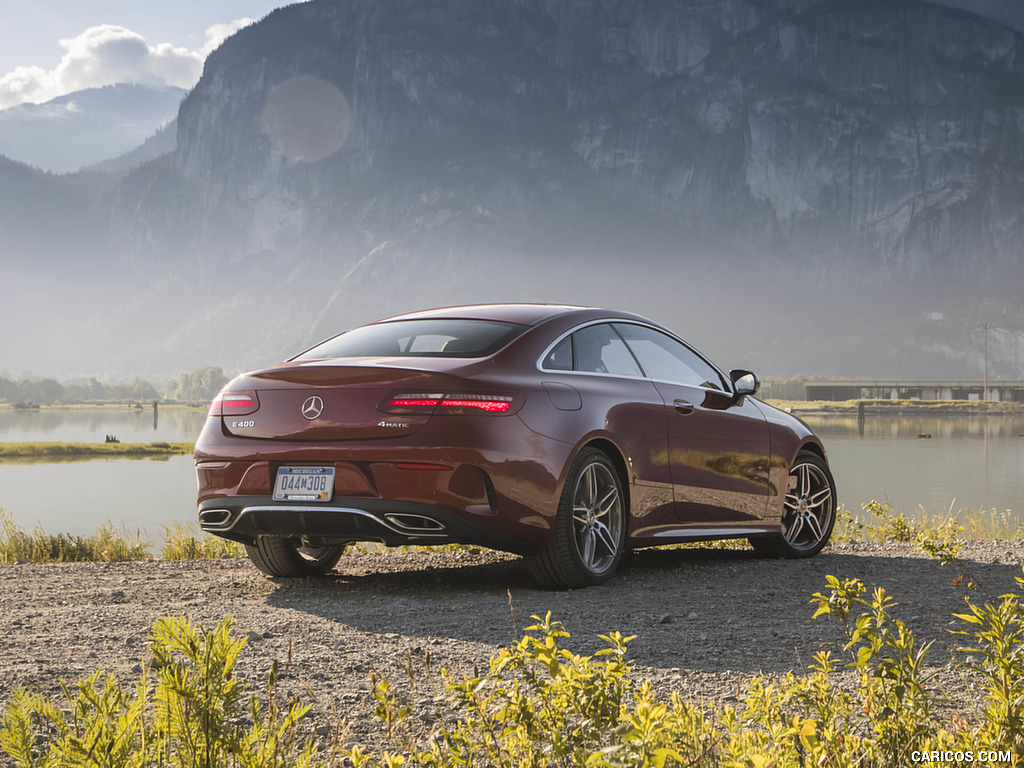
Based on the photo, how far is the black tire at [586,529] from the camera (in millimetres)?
4934

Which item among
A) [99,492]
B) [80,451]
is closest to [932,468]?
[99,492]

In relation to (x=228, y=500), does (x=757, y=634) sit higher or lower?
lower

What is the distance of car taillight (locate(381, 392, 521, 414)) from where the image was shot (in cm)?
461

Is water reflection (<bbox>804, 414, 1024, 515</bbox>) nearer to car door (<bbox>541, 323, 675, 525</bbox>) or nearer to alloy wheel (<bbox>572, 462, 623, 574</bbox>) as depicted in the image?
car door (<bbox>541, 323, 675, 525</bbox>)

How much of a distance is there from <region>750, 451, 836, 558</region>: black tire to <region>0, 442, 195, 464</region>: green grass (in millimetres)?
64687

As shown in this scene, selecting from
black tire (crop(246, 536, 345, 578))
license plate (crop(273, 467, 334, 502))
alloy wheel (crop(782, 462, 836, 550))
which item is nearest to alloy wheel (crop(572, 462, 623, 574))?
license plate (crop(273, 467, 334, 502))

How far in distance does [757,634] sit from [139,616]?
289cm

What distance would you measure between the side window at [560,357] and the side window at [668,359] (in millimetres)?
644

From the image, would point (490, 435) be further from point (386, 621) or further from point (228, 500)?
point (228, 500)

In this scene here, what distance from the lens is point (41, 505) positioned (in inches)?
1480

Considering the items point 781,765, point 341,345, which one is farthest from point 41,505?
point 781,765

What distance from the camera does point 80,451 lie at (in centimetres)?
6938

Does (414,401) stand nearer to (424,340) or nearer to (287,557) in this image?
(424,340)

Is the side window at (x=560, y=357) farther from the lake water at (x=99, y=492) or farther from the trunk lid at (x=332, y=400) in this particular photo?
the lake water at (x=99, y=492)
